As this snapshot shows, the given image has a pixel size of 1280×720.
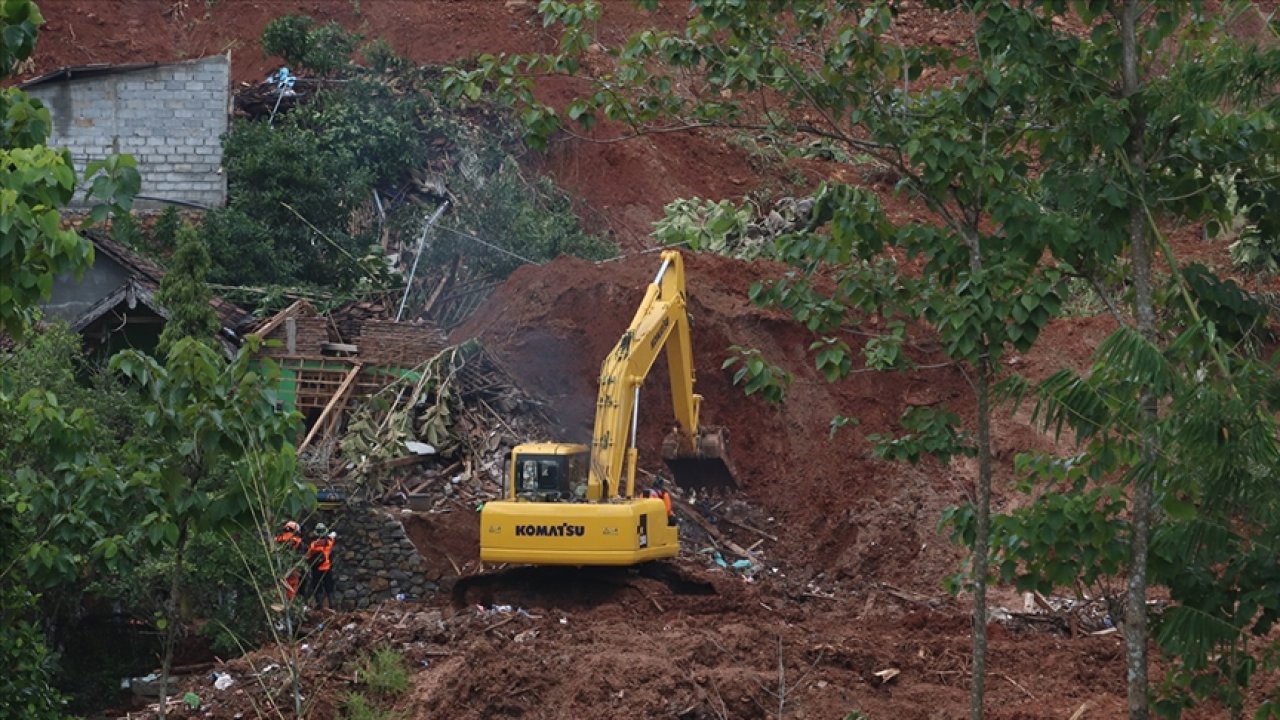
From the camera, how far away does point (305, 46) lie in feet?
101

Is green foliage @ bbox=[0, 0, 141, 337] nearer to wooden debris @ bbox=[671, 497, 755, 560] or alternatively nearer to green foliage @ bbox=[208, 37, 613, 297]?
wooden debris @ bbox=[671, 497, 755, 560]

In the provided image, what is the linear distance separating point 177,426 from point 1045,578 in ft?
13.7

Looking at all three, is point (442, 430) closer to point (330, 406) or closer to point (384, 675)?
point (330, 406)

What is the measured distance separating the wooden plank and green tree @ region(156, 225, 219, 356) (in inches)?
77.6

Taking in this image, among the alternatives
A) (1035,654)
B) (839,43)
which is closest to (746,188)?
(1035,654)

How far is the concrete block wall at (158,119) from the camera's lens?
27.7 metres

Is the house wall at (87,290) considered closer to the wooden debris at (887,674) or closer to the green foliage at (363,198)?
the green foliage at (363,198)

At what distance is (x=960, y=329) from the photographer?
7.42m

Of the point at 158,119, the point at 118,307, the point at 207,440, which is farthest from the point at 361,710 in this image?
the point at 158,119

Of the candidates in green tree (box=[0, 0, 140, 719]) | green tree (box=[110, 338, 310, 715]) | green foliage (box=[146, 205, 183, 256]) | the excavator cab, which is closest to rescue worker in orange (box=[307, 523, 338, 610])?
the excavator cab

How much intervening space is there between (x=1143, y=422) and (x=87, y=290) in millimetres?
19870

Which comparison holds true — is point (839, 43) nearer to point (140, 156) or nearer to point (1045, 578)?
point (1045, 578)

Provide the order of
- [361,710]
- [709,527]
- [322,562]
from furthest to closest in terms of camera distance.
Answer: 1. [709,527]
2. [322,562]
3. [361,710]

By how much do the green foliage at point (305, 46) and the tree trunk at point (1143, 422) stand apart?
82.5 ft
